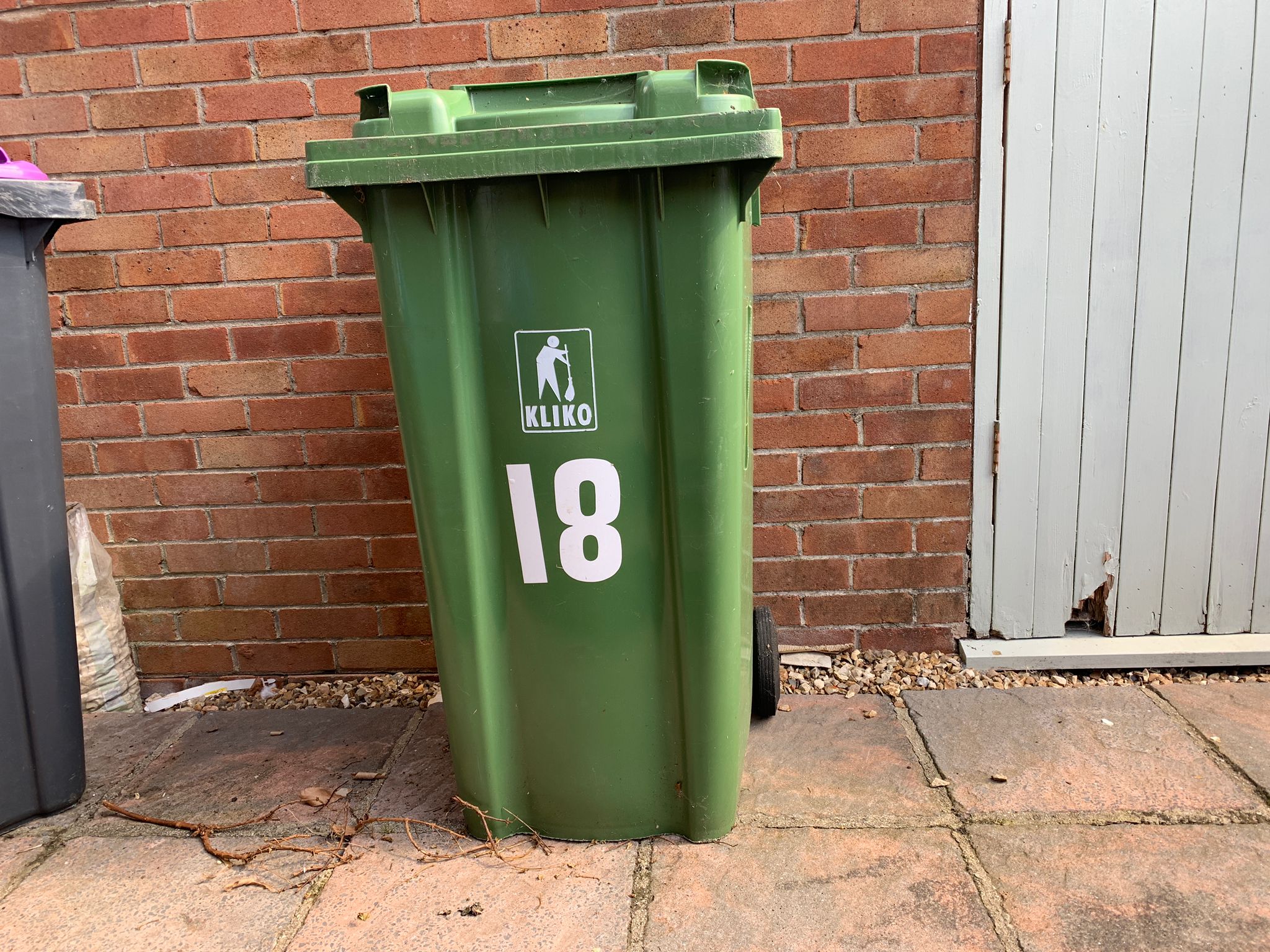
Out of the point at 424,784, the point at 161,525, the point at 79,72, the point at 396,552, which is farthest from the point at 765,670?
the point at 79,72

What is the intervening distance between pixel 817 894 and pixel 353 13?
271cm

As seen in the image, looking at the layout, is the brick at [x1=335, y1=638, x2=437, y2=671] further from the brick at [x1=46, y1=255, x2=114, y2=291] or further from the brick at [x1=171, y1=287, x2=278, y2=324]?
the brick at [x1=46, y1=255, x2=114, y2=291]

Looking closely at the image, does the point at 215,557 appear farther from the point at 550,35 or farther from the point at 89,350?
the point at 550,35

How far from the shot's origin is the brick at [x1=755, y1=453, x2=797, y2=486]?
9.43 feet

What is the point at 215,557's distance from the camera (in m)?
3.05

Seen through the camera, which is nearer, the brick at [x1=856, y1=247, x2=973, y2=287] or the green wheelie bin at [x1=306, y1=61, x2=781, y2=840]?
the green wheelie bin at [x1=306, y1=61, x2=781, y2=840]

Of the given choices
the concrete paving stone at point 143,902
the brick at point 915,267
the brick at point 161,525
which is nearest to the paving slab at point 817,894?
the concrete paving stone at point 143,902

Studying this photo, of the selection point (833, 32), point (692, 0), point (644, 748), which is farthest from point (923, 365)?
point (644, 748)

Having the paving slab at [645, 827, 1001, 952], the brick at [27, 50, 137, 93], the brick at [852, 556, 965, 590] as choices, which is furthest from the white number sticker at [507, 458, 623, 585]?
the brick at [27, 50, 137, 93]

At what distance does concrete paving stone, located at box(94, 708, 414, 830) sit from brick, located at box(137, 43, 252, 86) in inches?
79.5

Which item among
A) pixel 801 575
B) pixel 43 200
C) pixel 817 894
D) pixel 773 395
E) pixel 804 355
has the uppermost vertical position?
pixel 43 200

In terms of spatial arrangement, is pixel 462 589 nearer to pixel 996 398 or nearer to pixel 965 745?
pixel 965 745

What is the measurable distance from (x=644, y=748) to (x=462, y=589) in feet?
1.84

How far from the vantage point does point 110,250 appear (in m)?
2.86
